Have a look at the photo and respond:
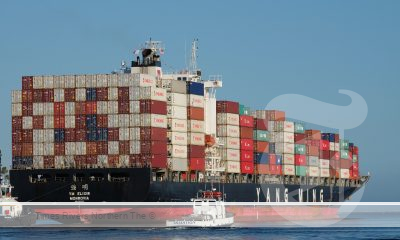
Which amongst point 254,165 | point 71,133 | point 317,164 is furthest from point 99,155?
point 317,164

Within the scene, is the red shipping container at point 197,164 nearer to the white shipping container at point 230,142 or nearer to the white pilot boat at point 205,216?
the white shipping container at point 230,142

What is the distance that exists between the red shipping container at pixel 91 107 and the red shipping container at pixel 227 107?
18.7m

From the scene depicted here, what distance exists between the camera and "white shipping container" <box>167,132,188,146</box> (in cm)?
11606

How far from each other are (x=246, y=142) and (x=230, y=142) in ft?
9.07

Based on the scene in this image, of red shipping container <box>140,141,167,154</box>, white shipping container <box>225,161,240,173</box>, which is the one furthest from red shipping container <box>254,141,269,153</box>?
red shipping container <box>140,141,167,154</box>

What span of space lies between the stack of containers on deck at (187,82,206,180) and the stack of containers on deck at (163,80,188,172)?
23.1 inches

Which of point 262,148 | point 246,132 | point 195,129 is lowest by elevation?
point 262,148

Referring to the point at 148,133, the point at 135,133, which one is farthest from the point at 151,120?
the point at 135,133

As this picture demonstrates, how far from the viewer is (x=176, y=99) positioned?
118 meters

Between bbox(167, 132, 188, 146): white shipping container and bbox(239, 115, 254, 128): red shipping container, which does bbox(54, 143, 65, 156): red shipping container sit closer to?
bbox(167, 132, 188, 146): white shipping container

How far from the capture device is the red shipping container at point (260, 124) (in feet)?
434

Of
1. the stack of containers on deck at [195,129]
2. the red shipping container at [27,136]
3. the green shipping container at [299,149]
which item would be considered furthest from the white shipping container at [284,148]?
the red shipping container at [27,136]

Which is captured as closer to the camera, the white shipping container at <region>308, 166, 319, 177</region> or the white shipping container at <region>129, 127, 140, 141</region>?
the white shipping container at <region>129, 127, 140, 141</region>

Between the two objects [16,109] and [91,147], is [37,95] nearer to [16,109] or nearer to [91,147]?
[16,109]
